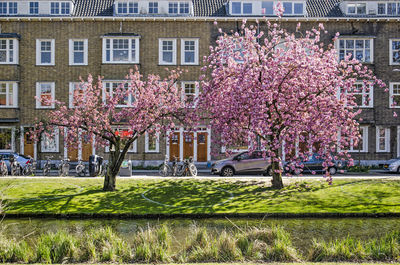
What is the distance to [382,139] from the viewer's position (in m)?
34.8

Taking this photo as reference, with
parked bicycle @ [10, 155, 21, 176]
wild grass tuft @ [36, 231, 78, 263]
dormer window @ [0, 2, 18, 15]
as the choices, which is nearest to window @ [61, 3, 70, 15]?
dormer window @ [0, 2, 18, 15]

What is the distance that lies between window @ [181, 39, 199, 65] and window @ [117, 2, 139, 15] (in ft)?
15.7

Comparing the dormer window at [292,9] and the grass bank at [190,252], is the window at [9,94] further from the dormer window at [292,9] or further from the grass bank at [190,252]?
the grass bank at [190,252]

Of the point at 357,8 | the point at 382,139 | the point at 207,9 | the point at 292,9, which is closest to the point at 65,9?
the point at 207,9

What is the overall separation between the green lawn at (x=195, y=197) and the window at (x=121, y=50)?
15927 millimetres

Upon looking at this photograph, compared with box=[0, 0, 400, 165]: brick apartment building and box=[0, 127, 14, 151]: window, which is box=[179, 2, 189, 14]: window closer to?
box=[0, 0, 400, 165]: brick apartment building

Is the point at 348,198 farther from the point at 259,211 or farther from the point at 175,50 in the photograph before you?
the point at 175,50

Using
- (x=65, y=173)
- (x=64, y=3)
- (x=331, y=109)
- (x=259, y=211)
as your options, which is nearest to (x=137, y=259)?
(x=259, y=211)

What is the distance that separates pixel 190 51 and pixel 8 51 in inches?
588

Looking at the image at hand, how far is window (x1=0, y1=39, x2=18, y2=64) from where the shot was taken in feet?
110

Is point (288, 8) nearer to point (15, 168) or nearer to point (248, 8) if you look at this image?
point (248, 8)

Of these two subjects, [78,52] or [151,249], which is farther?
[78,52]

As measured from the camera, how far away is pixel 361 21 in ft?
113

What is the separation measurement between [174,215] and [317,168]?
52.9 ft
